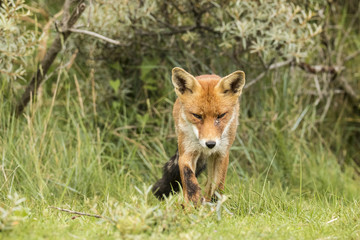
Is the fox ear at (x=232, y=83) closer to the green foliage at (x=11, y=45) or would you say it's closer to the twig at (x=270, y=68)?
the twig at (x=270, y=68)

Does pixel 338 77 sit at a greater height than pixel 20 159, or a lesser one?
greater

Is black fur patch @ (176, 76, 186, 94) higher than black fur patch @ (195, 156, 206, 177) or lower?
higher

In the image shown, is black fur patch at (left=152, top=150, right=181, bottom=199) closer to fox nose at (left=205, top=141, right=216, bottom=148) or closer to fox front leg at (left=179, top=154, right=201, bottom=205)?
fox front leg at (left=179, top=154, right=201, bottom=205)

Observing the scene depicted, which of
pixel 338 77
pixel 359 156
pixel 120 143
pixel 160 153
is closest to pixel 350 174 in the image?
pixel 359 156

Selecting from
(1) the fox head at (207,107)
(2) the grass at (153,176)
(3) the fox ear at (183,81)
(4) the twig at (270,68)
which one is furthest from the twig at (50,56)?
(4) the twig at (270,68)

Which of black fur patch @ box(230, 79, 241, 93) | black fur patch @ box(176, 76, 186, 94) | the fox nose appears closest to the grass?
the fox nose

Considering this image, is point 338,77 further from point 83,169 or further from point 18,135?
point 18,135

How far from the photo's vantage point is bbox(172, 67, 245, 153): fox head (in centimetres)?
434

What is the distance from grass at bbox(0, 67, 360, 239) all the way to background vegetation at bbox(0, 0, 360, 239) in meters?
0.03

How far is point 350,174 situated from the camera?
7.34 m

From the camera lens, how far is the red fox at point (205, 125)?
430 cm

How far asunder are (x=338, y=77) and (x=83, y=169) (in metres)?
5.10

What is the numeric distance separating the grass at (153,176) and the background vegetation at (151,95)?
3 centimetres

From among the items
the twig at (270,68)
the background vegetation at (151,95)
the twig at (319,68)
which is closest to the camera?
the background vegetation at (151,95)
